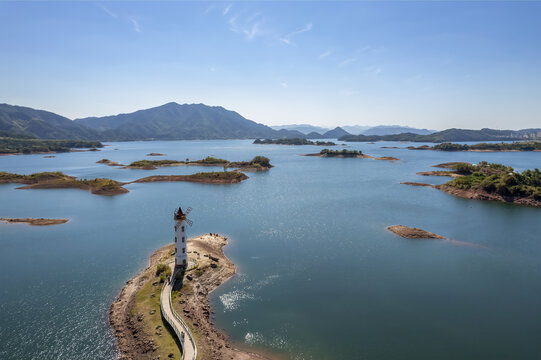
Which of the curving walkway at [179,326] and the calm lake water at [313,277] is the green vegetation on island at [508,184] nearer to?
the calm lake water at [313,277]

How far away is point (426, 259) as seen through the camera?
45.3 meters

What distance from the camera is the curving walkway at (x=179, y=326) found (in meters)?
23.7

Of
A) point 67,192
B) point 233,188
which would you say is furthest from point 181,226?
point 67,192

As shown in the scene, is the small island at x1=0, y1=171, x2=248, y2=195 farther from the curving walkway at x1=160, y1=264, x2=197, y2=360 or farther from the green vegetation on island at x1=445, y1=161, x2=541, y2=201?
the green vegetation on island at x1=445, y1=161, x2=541, y2=201

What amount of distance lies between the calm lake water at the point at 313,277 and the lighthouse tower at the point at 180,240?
22.2 feet

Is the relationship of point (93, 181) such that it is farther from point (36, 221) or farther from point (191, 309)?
point (191, 309)

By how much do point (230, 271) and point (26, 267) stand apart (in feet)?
97.0

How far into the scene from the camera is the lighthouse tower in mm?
37438

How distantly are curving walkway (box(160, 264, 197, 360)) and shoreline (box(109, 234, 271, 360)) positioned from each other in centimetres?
96

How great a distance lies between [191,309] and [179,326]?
14.3 ft

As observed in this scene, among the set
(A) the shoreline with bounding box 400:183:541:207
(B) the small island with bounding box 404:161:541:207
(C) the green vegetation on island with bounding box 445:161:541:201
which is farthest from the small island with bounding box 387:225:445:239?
(C) the green vegetation on island with bounding box 445:161:541:201

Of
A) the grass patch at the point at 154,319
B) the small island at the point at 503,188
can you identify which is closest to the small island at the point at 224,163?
the small island at the point at 503,188

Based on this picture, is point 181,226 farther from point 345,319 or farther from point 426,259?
point 426,259

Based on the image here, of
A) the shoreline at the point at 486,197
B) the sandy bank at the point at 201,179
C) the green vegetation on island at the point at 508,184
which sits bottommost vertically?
the shoreline at the point at 486,197
